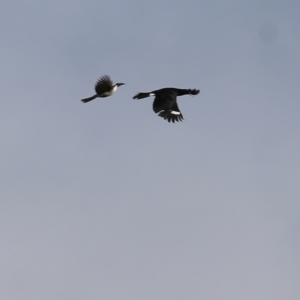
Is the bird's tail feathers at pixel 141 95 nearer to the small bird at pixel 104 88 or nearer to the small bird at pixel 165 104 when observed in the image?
the small bird at pixel 165 104

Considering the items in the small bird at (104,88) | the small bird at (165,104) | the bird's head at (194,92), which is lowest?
the small bird at (104,88)

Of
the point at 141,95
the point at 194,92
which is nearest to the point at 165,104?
the point at 141,95

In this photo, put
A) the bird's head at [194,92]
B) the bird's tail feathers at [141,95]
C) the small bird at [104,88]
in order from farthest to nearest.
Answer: the bird's head at [194,92], the bird's tail feathers at [141,95], the small bird at [104,88]

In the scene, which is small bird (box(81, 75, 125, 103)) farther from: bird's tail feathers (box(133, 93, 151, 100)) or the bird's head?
the bird's head

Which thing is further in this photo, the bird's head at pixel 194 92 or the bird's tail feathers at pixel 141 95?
the bird's head at pixel 194 92

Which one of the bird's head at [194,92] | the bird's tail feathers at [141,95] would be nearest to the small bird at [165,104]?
the bird's tail feathers at [141,95]

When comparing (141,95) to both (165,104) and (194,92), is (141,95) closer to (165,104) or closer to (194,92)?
(165,104)

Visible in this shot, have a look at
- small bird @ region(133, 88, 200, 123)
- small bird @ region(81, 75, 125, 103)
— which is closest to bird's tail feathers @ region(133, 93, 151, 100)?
small bird @ region(133, 88, 200, 123)

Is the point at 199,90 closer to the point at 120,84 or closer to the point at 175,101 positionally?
the point at 175,101

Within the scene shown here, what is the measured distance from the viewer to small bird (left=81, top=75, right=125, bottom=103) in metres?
37.5

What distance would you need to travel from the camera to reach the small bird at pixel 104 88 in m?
37.5

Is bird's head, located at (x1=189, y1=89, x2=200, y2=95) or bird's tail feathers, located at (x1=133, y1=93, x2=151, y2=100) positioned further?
bird's head, located at (x1=189, y1=89, x2=200, y2=95)

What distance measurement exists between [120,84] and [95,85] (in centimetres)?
227

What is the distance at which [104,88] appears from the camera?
37656 mm
